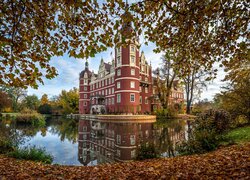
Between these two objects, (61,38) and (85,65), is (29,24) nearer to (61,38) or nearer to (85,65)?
(61,38)

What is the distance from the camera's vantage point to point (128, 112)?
31234 mm

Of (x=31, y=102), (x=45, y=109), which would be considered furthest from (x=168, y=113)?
(x=31, y=102)

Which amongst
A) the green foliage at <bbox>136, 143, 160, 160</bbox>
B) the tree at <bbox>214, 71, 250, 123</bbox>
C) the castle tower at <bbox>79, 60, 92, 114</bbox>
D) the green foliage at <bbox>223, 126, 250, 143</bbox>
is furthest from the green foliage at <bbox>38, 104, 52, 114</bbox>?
the green foliage at <bbox>223, 126, 250, 143</bbox>

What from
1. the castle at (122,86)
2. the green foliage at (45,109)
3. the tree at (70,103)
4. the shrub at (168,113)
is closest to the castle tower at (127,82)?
the castle at (122,86)

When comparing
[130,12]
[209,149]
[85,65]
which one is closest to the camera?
[130,12]

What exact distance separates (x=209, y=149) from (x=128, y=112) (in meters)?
24.9

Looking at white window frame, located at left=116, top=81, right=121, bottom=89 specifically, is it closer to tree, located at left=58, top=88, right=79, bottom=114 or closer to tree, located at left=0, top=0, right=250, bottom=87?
tree, located at left=58, top=88, right=79, bottom=114

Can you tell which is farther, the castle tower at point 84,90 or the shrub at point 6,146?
the castle tower at point 84,90

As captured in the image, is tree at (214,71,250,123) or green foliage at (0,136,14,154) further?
tree at (214,71,250,123)

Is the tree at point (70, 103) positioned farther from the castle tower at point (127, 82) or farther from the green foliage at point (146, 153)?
the green foliage at point (146, 153)

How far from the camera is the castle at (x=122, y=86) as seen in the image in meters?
32.0

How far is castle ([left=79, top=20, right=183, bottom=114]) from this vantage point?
32.0 m

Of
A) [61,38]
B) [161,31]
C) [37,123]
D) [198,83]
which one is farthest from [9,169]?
[198,83]

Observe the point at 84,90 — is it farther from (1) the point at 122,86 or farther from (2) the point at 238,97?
(2) the point at 238,97
